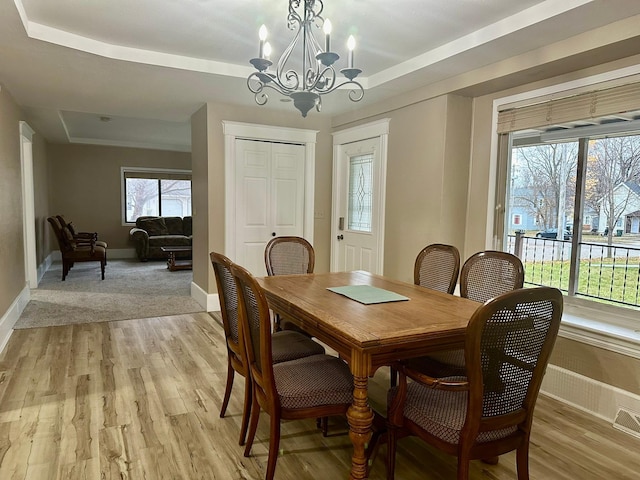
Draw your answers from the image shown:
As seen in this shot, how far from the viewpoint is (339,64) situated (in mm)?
3611

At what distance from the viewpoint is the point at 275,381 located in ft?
6.17

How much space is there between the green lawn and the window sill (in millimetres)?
85

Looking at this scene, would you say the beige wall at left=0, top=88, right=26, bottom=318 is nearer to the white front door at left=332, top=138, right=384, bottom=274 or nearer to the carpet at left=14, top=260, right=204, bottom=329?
the carpet at left=14, top=260, right=204, bottom=329

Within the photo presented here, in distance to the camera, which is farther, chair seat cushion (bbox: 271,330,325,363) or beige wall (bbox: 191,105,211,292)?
beige wall (bbox: 191,105,211,292)

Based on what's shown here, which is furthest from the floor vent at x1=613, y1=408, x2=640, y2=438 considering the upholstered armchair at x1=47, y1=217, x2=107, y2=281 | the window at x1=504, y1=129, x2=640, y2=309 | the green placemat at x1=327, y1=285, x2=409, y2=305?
the upholstered armchair at x1=47, y1=217, x2=107, y2=281

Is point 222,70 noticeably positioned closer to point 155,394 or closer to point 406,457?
point 155,394

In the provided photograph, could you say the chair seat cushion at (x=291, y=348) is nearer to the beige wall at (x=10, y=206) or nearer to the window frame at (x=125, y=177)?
the beige wall at (x=10, y=206)

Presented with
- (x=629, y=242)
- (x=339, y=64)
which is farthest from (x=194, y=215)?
(x=629, y=242)

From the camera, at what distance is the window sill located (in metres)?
2.56

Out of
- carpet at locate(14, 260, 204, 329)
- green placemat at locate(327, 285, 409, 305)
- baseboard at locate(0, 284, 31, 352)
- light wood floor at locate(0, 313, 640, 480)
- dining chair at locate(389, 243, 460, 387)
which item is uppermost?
dining chair at locate(389, 243, 460, 387)

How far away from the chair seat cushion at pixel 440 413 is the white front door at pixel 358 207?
277cm

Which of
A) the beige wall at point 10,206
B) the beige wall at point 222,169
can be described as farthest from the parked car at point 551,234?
the beige wall at point 10,206

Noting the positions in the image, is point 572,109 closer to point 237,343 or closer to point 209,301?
point 237,343

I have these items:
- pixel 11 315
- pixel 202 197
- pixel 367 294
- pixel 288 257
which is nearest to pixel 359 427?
pixel 367 294
